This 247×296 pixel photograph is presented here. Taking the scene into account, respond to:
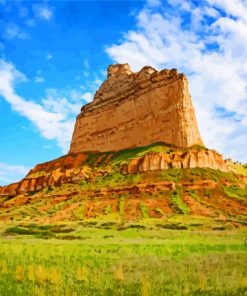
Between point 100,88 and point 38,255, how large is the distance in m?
158

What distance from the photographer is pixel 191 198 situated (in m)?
91.1

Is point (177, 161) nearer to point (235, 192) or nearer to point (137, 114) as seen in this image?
point (235, 192)

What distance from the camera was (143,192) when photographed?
97.0 m

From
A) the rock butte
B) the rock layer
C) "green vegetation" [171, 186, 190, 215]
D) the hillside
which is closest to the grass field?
the hillside

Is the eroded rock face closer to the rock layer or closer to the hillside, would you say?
the hillside

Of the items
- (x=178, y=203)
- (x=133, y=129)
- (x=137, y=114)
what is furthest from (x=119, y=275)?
(x=137, y=114)

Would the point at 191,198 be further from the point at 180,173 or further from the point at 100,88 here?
the point at 100,88

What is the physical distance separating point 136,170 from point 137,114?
130 ft

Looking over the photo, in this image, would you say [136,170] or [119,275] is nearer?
[119,275]

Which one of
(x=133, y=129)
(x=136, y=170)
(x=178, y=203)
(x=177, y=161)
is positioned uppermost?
(x=133, y=129)

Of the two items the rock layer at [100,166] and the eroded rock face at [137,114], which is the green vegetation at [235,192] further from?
the eroded rock face at [137,114]

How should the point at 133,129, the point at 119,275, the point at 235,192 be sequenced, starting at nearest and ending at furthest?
the point at 119,275, the point at 235,192, the point at 133,129

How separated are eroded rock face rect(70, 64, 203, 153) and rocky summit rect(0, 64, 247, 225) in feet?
1.15

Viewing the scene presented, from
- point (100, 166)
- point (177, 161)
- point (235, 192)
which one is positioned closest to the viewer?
point (235, 192)
